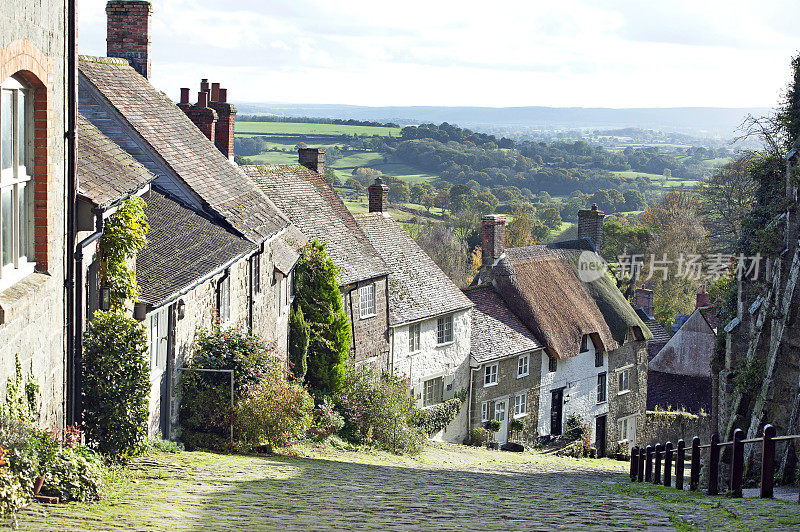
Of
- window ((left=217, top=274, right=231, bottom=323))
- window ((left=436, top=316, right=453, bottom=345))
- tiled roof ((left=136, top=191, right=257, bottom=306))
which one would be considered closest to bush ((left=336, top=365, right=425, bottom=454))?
window ((left=436, top=316, right=453, bottom=345))

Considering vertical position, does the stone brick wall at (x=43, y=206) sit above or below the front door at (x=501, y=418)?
above

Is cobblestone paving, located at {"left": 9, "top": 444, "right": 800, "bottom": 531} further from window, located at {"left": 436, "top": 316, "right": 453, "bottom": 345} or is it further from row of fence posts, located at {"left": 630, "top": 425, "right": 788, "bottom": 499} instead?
window, located at {"left": 436, "top": 316, "right": 453, "bottom": 345}

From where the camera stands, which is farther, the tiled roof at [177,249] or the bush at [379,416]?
the bush at [379,416]

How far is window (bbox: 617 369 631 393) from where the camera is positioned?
38.2m

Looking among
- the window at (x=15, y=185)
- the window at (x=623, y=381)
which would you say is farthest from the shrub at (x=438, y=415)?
the window at (x=15, y=185)

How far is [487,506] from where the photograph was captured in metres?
10.2

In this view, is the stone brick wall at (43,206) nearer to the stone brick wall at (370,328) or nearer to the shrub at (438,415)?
the stone brick wall at (370,328)

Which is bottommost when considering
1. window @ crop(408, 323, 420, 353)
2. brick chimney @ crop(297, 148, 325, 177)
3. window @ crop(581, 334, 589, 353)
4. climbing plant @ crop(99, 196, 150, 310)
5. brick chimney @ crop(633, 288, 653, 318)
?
window @ crop(581, 334, 589, 353)

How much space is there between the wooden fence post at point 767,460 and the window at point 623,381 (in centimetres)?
2844

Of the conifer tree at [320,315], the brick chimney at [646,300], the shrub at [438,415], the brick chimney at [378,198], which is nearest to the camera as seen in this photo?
the conifer tree at [320,315]

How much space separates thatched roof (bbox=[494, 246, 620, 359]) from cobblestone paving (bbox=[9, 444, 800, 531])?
1970 centimetres

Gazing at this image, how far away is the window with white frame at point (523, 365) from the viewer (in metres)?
32.9

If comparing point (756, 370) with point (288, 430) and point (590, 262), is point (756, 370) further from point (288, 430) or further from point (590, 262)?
point (590, 262)

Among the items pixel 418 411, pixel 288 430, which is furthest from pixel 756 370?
pixel 288 430
